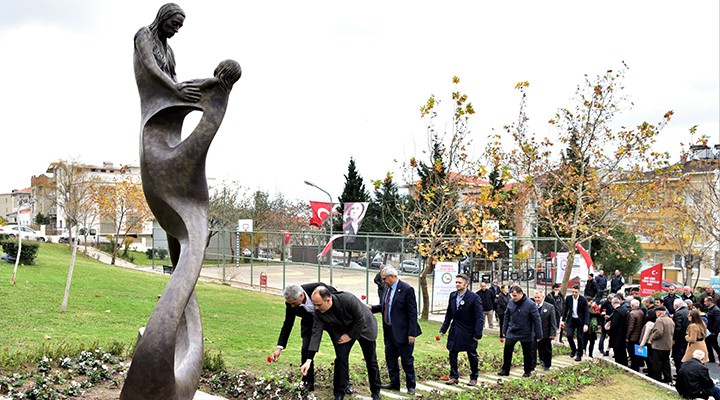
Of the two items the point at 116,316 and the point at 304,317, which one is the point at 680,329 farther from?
the point at 116,316

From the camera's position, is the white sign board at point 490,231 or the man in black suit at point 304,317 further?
the white sign board at point 490,231

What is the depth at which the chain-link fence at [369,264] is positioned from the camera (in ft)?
71.2

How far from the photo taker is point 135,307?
15.7m

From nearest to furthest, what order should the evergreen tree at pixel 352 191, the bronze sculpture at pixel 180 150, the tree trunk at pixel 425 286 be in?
the bronze sculpture at pixel 180 150, the tree trunk at pixel 425 286, the evergreen tree at pixel 352 191

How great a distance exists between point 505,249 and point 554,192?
16483mm

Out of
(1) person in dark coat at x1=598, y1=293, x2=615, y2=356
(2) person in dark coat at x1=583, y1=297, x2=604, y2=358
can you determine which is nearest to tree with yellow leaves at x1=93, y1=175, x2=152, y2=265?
(2) person in dark coat at x1=583, y1=297, x2=604, y2=358

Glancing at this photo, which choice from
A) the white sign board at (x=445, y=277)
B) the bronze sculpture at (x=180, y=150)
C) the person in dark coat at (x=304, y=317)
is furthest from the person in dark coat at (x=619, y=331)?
the bronze sculpture at (x=180, y=150)

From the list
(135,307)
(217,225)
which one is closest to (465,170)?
(135,307)

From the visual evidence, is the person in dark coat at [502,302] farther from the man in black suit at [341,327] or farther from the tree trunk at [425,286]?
the man in black suit at [341,327]

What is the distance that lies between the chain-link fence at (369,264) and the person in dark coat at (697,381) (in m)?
8.14

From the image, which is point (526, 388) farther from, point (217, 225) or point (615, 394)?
point (217, 225)

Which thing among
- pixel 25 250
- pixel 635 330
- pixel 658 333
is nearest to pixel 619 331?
pixel 635 330

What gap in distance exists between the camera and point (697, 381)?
1011 cm

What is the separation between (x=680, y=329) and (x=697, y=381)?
2.98 meters
